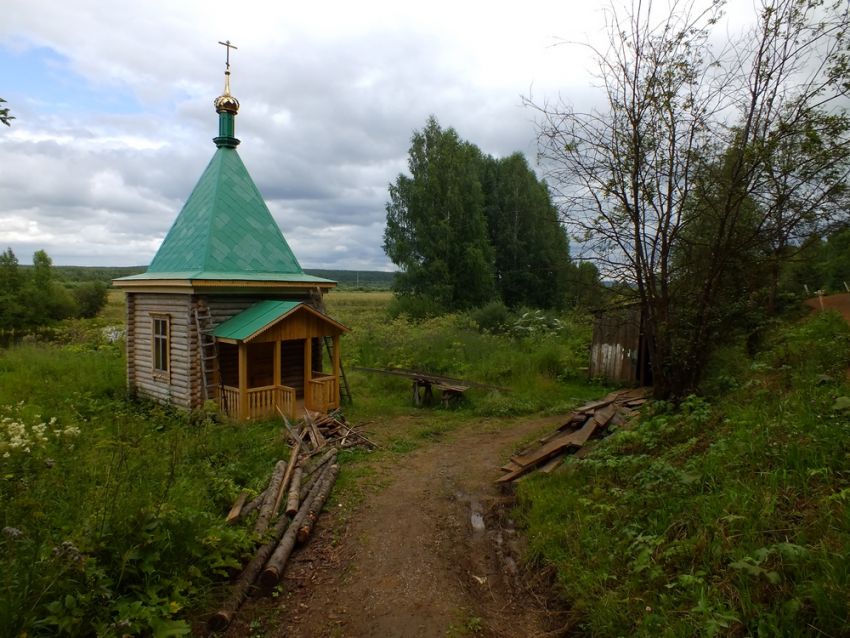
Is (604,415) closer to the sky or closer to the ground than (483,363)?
closer to the sky

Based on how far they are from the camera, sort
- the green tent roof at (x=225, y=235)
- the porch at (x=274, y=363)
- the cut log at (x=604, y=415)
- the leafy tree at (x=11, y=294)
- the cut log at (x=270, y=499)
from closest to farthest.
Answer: the cut log at (x=270, y=499) → the cut log at (x=604, y=415) → the porch at (x=274, y=363) → the green tent roof at (x=225, y=235) → the leafy tree at (x=11, y=294)

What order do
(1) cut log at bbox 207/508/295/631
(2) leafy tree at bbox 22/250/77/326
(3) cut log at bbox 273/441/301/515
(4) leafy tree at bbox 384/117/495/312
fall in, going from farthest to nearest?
(2) leafy tree at bbox 22/250/77/326
(4) leafy tree at bbox 384/117/495/312
(3) cut log at bbox 273/441/301/515
(1) cut log at bbox 207/508/295/631

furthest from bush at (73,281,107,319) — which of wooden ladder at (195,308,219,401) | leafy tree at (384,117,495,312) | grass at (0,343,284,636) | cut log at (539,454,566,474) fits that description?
cut log at (539,454,566,474)

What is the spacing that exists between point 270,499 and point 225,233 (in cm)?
777

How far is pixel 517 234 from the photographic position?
3666 cm

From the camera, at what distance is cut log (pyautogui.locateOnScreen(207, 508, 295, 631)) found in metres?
4.20

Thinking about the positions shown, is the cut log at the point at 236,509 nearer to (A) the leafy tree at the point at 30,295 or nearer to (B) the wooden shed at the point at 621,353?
(B) the wooden shed at the point at 621,353

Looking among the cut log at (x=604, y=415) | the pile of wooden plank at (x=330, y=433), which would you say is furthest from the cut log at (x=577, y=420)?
the pile of wooden plank at (x=330, y=433)

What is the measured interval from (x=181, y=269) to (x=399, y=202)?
73.6ft

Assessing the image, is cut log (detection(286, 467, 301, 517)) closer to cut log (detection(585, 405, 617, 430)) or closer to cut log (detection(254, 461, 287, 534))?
cut log (detection(254, 461, 287, 534))

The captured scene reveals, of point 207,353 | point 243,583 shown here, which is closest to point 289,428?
point 207,353

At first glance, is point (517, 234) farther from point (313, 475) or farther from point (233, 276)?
point (313, 475)

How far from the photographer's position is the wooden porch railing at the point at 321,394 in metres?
11.8

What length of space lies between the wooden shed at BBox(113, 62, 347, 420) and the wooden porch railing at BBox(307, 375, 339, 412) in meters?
0.02
